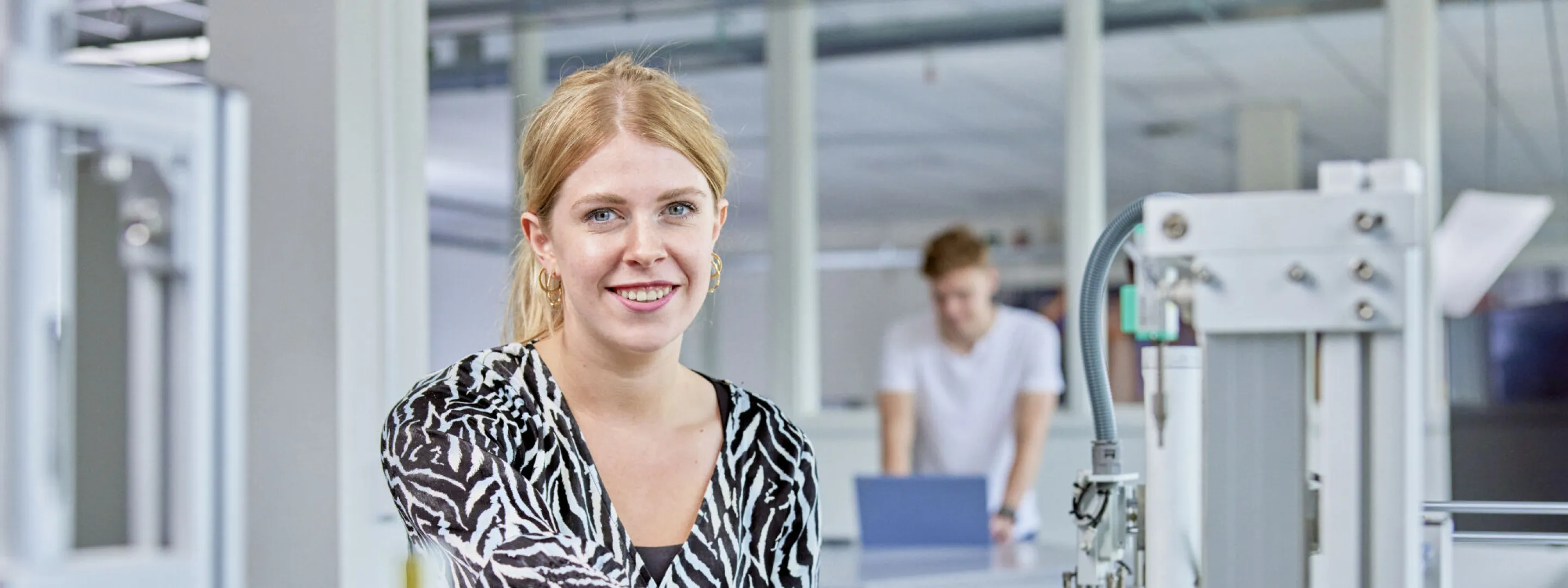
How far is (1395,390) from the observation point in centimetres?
106

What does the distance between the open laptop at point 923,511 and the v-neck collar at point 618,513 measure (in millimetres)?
1758

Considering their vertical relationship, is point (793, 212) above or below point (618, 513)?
above

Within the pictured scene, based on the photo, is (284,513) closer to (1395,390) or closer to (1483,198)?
(1395,390)

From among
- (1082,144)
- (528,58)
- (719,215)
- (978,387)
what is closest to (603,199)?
(719,215)

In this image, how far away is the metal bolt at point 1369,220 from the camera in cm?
105

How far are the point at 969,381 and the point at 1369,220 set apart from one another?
9.51 feet

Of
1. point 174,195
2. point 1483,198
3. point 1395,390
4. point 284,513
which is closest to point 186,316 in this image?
point 174,195

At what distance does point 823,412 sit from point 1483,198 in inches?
133

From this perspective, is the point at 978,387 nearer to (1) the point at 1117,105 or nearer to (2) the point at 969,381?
(2) the point at 969,381

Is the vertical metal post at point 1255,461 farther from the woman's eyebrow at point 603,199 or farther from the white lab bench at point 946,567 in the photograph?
the white lab bench at point 946,567

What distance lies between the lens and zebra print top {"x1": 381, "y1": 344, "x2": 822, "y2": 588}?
53.5 inches

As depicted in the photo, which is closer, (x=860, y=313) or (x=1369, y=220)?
(x=1369, y=220)

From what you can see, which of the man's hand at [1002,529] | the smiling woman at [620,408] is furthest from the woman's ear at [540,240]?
the man's hand at [1002,529]

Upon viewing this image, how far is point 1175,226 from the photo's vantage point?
1.11m
